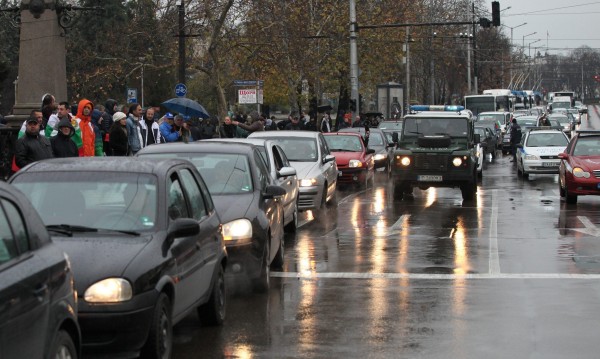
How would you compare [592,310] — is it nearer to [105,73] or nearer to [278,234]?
[278,234]

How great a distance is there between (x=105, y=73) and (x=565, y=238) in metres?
25.8

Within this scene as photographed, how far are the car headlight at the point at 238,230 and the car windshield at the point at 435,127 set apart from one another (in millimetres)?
14321

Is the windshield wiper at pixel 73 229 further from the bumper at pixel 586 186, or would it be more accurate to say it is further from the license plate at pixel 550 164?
the license plate at pixel 550 164

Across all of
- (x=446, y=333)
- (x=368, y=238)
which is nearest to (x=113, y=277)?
(x=446, y=333)

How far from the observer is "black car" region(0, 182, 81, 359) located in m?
5.39

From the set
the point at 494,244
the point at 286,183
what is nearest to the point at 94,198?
the point at 286,183

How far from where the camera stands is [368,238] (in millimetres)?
16938

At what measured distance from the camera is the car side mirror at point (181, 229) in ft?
26.0

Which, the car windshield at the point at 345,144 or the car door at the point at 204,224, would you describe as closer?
the car door at the point at 204,224

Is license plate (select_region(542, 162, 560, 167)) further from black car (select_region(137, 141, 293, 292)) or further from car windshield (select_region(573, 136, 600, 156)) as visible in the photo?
black car (select_region(137, 141, 293, 292))

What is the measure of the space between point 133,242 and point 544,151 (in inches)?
1057

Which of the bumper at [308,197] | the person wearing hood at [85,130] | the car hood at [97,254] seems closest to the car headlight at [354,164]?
the bumper at [308,197]

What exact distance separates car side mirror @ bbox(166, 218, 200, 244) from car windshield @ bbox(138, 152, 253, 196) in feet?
13.3

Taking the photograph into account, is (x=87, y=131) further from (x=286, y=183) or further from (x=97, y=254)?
(x=97, y=254)
